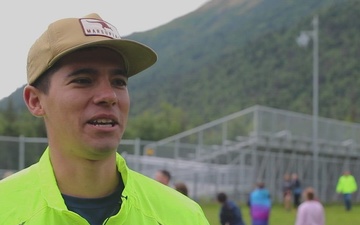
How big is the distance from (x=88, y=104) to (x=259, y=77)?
105019mm

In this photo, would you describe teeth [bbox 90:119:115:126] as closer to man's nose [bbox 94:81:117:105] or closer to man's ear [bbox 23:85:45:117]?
man's nose [bbox 94:81:117:105]

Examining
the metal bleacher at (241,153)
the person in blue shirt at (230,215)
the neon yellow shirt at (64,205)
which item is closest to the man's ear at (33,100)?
the neon yellow shirt at (64,205)

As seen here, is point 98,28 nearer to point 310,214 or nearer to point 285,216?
point 310,214

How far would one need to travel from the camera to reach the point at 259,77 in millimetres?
107688

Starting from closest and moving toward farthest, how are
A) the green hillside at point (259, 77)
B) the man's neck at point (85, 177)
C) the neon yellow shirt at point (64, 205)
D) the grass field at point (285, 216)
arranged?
the neon yellow shirt at point (64, 205)
the man's neck at point (85, 177)
the grass field at point (285, 216)
the green hillside at point (259, 77)

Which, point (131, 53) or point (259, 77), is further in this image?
point (259, 77)

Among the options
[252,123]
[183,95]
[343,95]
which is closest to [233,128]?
[252,123]

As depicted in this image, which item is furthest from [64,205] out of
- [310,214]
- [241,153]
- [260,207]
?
[241,153]

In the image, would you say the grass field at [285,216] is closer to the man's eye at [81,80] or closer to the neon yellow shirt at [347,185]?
the neon yellow shirt at [347,185]

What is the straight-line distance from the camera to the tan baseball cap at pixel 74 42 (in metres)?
3.16

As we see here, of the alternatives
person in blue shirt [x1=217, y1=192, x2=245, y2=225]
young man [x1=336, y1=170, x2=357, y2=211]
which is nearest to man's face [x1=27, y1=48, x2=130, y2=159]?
person in blue shirt [x1=217, y1=192, x2=245, y2=225]

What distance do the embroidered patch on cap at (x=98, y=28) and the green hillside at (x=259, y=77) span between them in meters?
63.4

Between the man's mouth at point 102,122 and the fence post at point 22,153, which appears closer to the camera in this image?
the man's mouth at point 102,122

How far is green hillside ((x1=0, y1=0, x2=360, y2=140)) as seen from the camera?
91938mm
